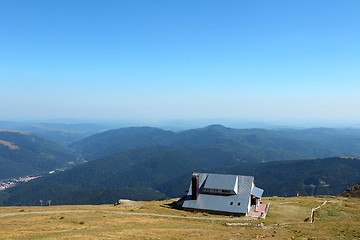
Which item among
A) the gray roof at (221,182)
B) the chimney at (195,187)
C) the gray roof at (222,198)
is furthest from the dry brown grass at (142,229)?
the gray roof at (221,182)

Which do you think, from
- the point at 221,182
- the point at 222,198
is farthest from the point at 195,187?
the point at 222,198

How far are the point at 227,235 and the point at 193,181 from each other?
34.2 metres

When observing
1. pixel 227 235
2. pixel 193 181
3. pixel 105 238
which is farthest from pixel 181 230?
pixel 193 181

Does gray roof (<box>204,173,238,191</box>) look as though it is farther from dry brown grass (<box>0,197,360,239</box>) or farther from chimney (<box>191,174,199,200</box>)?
dry brown grass (<box>0,197,360,239</box>)

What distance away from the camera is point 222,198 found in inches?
3007

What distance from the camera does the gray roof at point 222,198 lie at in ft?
238

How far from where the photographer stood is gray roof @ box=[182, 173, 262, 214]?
72.6 meters

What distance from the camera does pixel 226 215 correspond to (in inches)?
2778

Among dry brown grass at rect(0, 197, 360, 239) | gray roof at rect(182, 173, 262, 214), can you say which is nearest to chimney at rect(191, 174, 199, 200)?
gray roof at rect(182, 173, 262, 214)

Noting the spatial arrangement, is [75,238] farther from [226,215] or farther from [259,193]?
[259,193]

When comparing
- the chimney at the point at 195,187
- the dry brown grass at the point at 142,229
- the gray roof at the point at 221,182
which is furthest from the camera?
the gray roof at the point at 221,182

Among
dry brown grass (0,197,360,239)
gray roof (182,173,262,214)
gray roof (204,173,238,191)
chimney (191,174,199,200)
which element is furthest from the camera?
gray roof (204,173,238,191)

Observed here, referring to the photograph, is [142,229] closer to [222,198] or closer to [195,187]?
[222,198]

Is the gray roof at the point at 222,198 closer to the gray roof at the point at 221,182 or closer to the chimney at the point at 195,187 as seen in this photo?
the gray roof at the point at 221,182
